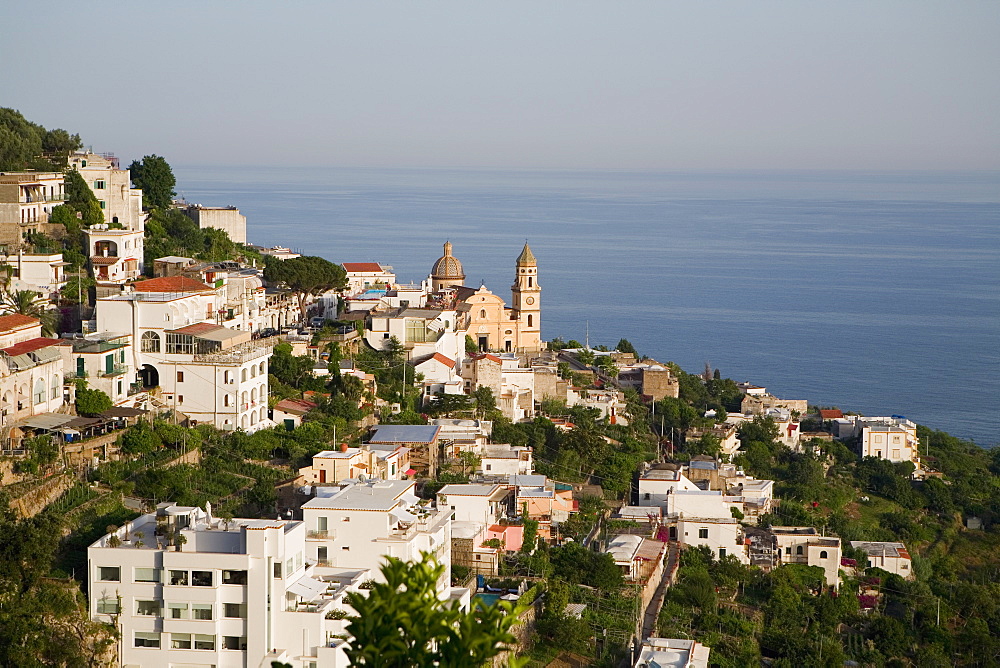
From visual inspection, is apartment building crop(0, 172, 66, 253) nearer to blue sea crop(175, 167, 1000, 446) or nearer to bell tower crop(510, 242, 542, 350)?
bell tower crop(510, 242, 542, 350)

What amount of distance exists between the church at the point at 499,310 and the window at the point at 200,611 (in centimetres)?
2018

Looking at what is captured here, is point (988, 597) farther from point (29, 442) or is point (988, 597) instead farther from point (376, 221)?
point (376, 221)

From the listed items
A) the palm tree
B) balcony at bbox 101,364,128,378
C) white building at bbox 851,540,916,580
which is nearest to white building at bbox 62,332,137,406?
balcony at bbox 101,364,128,378

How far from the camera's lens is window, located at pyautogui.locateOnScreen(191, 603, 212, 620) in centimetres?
1442

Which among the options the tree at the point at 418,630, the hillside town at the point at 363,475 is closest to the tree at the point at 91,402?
Result: the hillside town at the point at 363,475

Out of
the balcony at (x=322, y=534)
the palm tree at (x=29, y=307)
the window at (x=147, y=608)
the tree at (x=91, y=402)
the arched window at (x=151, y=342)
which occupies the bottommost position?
the window at (x=147, y=608)

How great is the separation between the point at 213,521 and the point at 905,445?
2034 centimetres

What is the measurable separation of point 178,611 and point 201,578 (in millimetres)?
411

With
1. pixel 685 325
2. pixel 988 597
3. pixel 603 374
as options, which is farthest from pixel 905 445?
pixel 685 325

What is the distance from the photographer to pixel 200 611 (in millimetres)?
14438

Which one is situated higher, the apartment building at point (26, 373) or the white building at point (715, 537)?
the apartment building at point (26, 373)

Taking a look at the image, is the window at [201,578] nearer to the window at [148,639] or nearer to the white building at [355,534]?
the window at [148,639]

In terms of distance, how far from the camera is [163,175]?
34344 mm

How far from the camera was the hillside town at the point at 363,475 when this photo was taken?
48.0 feet
